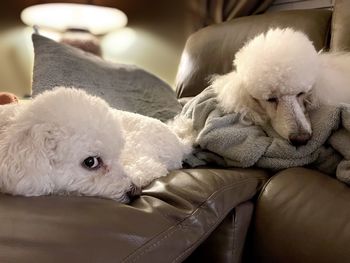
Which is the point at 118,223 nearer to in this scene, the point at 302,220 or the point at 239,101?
the point at 302,220

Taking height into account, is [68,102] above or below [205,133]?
above

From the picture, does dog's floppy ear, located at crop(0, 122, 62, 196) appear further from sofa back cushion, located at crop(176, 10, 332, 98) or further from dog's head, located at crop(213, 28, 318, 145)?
sofa back cushion, located at crop(176, 10, 332, 98)

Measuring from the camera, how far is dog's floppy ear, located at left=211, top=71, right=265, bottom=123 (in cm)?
120

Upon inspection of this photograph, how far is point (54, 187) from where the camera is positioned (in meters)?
0.77

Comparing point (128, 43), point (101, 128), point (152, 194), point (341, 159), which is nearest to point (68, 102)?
point (101, 128)

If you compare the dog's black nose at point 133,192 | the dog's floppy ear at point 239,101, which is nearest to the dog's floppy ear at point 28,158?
the dog's black nose at point 133,192

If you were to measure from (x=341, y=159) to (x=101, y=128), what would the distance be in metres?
0.60

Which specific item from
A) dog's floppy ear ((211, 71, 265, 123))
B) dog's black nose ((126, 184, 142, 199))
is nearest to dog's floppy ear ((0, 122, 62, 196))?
dog's black nose ((126, 184, 142, 199))

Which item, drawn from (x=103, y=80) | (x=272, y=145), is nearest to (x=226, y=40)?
(x=103, y=80)

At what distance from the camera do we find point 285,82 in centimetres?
117

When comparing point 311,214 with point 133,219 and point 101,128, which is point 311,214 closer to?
point 133,219

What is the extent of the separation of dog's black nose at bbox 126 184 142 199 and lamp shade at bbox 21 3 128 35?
1.67 metres

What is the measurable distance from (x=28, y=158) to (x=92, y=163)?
6.1 inches

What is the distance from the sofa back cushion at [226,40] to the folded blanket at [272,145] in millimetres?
540
